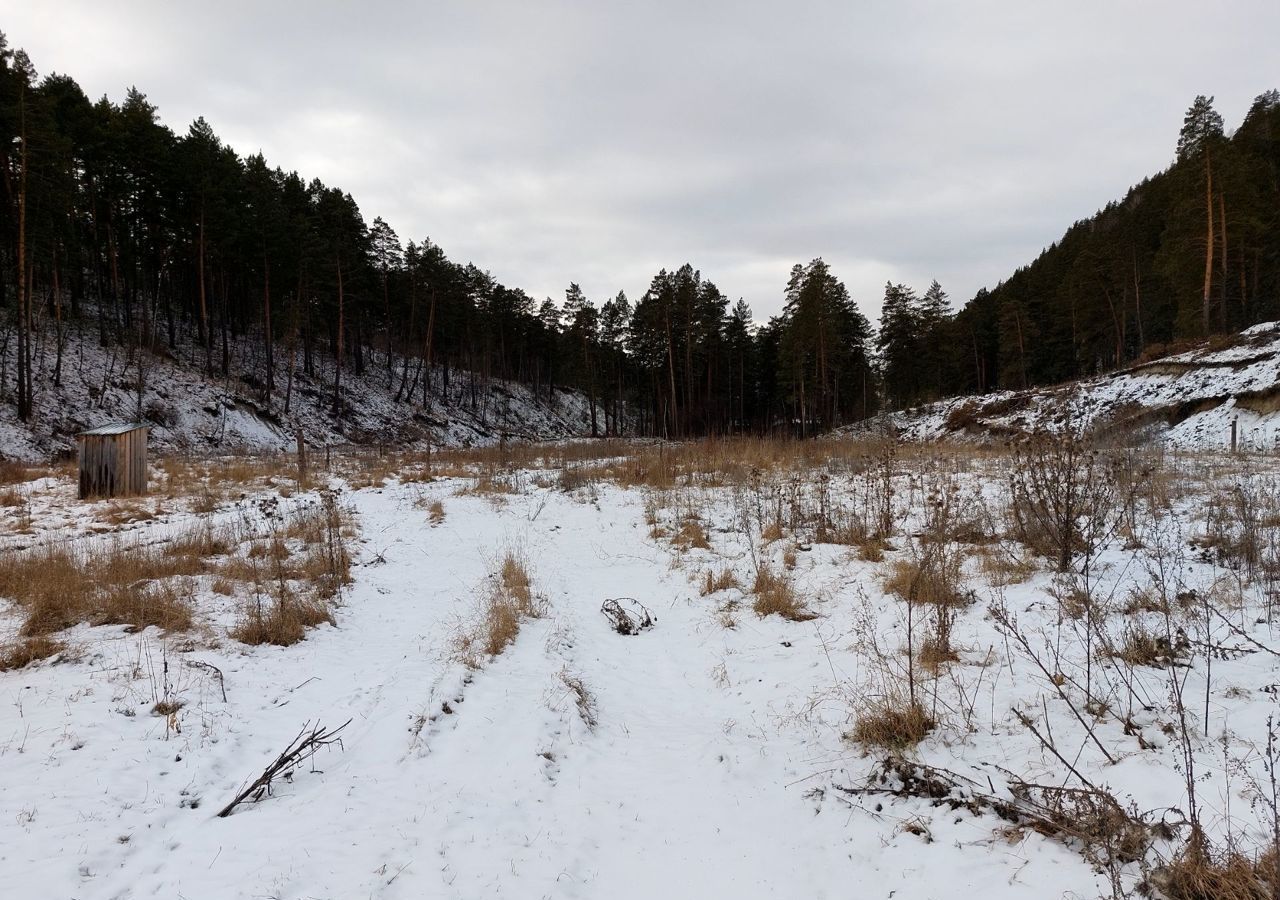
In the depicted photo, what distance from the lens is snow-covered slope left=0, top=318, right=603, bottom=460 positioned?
73.2 feet

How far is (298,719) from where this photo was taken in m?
3.71

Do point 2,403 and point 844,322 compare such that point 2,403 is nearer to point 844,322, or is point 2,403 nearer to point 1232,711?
point 1232,711

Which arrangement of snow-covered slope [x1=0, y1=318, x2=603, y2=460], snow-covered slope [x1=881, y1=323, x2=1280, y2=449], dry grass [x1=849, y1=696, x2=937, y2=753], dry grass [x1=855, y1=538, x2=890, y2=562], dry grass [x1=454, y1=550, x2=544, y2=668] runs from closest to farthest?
1. dry grass [x1=849, y1=696, x2=937, y2=753]
2. dry grass [x1=454, y1=550, x2=544, y2=668]
3. dry grass [x1=855, y1=538, x2=890, y2=562]
4. snow-covered slope [x1=881, y1=323, x2=1280, y2=449]
5. snow-covered slope [x1=0, y1=318, x2=603, y2=460]

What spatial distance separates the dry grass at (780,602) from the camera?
17.8 ft

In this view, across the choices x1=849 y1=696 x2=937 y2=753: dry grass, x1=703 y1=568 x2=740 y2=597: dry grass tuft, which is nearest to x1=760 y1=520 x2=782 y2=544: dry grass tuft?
x1=703 y1=568 x2=740 y2=597: dry grass tuft

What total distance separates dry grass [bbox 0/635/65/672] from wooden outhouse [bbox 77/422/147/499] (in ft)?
29.6

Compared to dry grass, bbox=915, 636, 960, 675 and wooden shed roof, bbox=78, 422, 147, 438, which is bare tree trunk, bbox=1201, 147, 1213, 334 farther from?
wooden shed roof, bbox=78, 422, 147, 438

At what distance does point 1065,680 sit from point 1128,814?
126 cm

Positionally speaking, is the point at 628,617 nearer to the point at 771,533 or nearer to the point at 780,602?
the point at 780,602

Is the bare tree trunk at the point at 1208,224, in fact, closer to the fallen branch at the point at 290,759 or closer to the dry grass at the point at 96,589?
the fallen branch at the point at 290,759

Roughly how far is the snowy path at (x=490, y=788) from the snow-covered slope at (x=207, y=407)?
22428 millimetres

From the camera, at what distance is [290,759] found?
3.11 m

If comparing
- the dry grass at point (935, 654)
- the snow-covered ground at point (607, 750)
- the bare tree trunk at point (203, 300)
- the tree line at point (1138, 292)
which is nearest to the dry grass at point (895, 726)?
the snow-covered ground at point (607, 750)

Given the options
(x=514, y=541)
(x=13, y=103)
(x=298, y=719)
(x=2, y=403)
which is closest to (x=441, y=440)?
(x=2, y=403)
